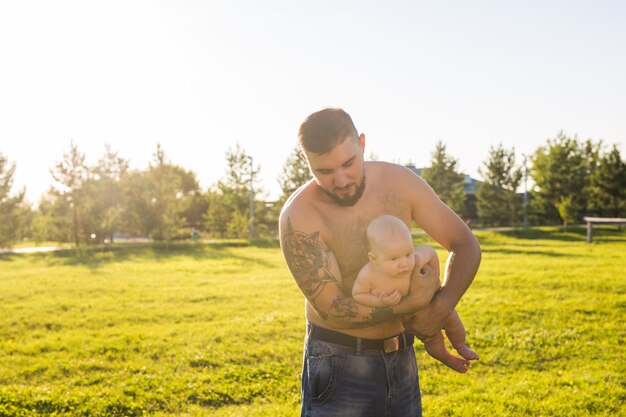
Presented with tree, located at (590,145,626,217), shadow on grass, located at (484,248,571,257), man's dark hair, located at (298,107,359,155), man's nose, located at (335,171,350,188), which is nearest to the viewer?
man's dark hair, located at (298,107,359,155)

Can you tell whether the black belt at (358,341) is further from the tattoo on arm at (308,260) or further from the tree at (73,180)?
the tree at (73,180)

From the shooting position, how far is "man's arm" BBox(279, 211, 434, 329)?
2.98 meters

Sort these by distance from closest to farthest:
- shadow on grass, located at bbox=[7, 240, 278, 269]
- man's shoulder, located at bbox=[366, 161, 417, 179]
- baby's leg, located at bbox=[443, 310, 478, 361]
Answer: baby's leg, located at bbox=[443, 310, 478, 361] < man's shoulder, located at bbox=[366, 161, 417, 179] < shadow on grass, located at bbox=[7, 240, 278, 269]

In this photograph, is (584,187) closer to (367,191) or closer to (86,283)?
(86,283)

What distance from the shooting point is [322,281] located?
3.09m

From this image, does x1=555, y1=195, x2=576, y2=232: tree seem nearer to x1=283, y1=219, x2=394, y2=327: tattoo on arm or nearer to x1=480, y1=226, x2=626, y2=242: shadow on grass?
x1=480, y1=226, x2=626, y2=242: shadow on grass

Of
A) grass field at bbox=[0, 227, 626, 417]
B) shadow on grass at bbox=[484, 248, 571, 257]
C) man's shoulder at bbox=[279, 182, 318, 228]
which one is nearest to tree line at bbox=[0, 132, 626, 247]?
shadow on grass at bbox=[484, 248, 571, 257]

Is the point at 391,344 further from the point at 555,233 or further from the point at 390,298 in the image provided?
the point at 555,233

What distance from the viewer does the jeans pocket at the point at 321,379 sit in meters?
3.17

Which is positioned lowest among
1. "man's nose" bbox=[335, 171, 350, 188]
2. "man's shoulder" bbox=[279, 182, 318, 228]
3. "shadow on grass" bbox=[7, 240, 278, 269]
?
"shadow on grass" bbox=[7, 240, 278, 269]

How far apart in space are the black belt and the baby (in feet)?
0.75

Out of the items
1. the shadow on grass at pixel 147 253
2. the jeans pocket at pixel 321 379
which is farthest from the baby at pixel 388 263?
the shadow on grass at pixel 147 253

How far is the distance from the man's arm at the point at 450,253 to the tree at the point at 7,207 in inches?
1538

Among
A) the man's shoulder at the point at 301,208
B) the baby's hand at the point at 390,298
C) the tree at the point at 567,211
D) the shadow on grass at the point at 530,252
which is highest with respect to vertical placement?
the tree at the point at 567,211
